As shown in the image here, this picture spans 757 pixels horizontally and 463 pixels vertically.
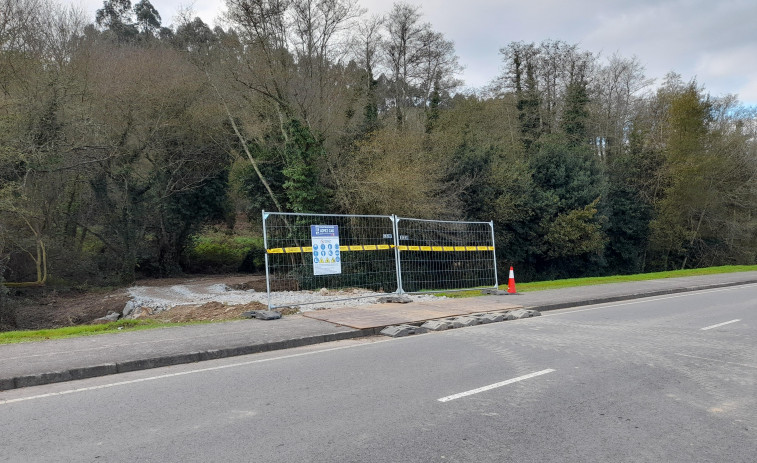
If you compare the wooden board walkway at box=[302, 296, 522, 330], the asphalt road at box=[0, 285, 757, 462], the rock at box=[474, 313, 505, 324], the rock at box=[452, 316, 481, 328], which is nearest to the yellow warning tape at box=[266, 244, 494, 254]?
the wooden board walkway at box=[302, 296, 522, 330]

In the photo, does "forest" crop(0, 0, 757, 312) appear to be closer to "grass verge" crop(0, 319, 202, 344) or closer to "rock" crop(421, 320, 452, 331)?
"grass verge" crop(0, 319, 202, 344)

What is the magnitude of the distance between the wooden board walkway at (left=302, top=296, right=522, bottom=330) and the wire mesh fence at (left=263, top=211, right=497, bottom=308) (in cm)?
86

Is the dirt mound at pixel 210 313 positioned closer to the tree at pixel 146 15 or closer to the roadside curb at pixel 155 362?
the roadside curb at pixel 155 362

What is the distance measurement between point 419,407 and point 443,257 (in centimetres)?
1048

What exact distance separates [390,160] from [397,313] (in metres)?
12.9

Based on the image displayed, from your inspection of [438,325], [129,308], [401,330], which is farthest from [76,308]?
[438,325]

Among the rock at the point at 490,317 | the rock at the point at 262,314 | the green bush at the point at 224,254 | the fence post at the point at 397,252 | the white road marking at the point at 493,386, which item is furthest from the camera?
the green bush at the point at 224,254

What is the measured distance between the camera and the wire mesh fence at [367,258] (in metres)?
12.0

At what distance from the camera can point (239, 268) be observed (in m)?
36.2

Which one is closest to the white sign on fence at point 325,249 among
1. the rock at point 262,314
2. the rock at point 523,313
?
the rock at point 262,314

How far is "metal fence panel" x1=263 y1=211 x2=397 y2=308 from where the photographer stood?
1188 cm

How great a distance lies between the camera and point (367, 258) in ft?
44.4

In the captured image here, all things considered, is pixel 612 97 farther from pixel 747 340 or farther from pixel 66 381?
pixel 66 381

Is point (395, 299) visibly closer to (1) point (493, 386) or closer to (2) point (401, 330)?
(2) point (401, 330)
